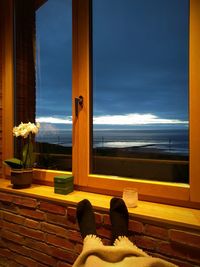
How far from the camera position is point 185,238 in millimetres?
1001

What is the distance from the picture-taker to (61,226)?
52.6 inches

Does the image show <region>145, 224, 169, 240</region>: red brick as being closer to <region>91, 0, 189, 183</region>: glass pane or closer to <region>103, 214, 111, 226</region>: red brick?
<region>103, 214, 111, 226</region>: red brick

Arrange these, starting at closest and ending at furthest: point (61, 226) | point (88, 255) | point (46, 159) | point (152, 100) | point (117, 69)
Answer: point (88, 255)
point (61, 226)
point (46, 159)
point (152, 100)
point (117, 69)

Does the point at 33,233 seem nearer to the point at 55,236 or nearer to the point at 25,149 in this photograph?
the point at 55,236

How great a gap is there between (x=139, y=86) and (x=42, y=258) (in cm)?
175

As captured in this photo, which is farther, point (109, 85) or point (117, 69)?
point (117, 69)

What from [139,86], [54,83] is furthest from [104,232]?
[139,86]

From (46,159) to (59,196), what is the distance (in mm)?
485

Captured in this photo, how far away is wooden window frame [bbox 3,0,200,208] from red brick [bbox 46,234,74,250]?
331mm

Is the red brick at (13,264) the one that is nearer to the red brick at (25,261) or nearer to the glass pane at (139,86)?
the red brick at (25,261)

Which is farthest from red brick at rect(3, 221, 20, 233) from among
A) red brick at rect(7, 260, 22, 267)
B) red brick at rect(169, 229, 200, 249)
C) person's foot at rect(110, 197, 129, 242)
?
red brick at rect(169, 229, 200, 249)

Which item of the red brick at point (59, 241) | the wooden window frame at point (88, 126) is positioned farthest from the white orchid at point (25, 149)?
the red brick at point (59, 241)

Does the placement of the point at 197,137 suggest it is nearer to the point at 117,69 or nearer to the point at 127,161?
the point at 127,161

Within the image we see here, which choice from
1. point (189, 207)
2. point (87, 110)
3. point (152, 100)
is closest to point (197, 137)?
point (189, 207)
